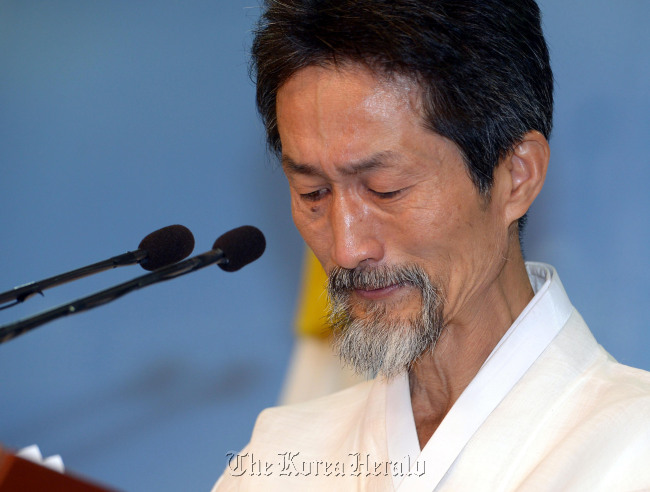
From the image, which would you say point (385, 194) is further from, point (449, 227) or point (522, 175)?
point (522, 175)

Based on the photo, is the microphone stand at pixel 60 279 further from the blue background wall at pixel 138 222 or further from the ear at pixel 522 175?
the blue background wall at pixel 138 222

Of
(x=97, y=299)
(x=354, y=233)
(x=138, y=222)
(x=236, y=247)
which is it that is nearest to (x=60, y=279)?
(x=97, y=299)

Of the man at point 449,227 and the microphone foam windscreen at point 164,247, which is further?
the man at point 449,227

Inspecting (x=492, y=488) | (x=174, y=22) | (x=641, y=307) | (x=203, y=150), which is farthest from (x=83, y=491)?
(x=174, y=22)

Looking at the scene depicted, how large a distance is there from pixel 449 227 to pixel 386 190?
0.10 meters

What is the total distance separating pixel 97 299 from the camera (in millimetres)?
791

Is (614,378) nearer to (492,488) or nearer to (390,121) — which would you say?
(492,488)

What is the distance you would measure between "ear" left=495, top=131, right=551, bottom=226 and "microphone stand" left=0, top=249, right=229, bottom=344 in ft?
1.52

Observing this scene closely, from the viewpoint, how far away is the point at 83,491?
63 centimetres

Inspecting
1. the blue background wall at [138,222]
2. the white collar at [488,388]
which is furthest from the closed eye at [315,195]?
the blue background wall at [138,222]

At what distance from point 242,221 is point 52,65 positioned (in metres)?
0.54

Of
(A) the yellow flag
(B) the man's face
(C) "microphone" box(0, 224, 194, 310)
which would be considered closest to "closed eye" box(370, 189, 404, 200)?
(B) the man's face

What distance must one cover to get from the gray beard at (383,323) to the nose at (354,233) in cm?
2

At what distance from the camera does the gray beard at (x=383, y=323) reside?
113cm
